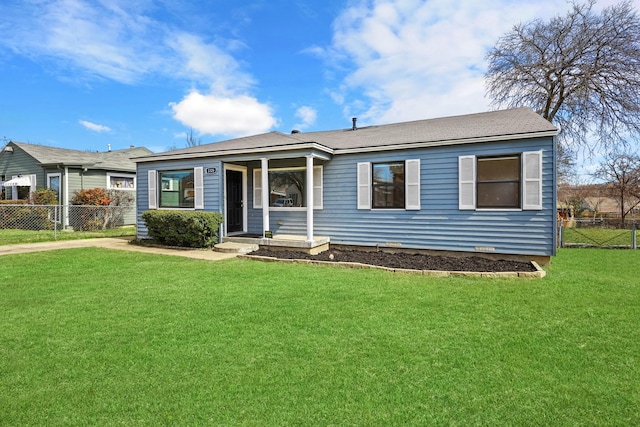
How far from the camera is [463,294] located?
5.13m

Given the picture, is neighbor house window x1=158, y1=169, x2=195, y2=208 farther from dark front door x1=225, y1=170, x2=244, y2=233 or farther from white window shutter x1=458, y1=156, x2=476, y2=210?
white window shutter x1=458, y1=156, x2=476, y2=210

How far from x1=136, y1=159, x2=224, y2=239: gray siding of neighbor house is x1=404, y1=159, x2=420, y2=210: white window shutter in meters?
5.33

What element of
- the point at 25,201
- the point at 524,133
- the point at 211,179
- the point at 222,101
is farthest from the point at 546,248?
the point at 222,101

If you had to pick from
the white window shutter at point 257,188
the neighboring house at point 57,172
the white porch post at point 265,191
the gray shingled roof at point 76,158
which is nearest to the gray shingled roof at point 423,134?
the white porch post at point 265,191

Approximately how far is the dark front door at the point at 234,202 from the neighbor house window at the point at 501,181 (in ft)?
21.7

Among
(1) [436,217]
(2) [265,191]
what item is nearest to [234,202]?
(2) [265,191]

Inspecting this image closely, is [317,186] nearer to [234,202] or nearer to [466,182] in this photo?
[234,202]

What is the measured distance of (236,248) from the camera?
9.17 metres

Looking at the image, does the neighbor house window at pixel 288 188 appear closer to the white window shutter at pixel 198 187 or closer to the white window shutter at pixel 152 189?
the white window shutter at pixel 198 187

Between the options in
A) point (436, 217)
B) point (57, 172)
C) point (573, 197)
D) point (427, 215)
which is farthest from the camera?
point (573, 197)

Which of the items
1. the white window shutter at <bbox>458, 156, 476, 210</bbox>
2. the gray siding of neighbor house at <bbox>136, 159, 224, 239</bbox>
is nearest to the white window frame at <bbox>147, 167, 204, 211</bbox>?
the gray siding of neighbor house at <bbox>136, 159, 224, 239</bbox>

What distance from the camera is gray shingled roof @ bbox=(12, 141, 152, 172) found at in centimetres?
1562

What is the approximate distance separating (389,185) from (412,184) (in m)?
0.65

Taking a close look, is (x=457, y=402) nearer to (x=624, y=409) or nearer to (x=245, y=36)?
(x=624, y=409)
